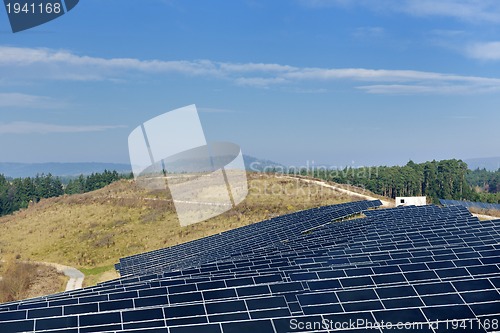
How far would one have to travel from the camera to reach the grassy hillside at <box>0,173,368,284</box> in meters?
59.9

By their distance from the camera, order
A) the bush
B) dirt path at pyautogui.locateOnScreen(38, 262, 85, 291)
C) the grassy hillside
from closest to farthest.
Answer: the bush → dirt path at pyautogui.locateOnScreen(38, 262, 85, 291) → the grassy hillside

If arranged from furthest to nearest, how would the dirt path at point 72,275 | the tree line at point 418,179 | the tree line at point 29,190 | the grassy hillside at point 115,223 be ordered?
the tree line at point 29,190 → the tree line at point 418,179 → the grassy hillside at point 115,223 → the dirt path at point 72,275

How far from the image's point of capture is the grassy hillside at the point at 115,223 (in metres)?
59.9

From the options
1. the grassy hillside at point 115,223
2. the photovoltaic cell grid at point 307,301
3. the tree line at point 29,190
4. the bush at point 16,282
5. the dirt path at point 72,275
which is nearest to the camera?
the photovoltaic cell grid at point 307,301

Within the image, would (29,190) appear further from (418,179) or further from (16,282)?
(418,179)

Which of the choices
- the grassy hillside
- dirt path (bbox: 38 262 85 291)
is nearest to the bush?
dirt path (bbox: 38 262 85 291)

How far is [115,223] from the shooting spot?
238 feet

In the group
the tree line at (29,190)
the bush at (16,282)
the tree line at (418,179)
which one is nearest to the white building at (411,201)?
the bush at (16,282)

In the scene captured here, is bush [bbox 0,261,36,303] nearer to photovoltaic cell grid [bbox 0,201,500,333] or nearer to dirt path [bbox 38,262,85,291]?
dirt path [bbox 38,262,85,291]

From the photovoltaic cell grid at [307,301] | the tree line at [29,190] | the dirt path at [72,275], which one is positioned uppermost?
the photovoltaic cell grid at [307,301]

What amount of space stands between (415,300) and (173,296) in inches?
322

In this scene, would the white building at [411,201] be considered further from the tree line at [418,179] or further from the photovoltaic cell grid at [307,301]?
the tree line at [418,179]

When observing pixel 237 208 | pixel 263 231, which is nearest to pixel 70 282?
pixel 263 231

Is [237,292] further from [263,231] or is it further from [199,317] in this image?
[263,231]
